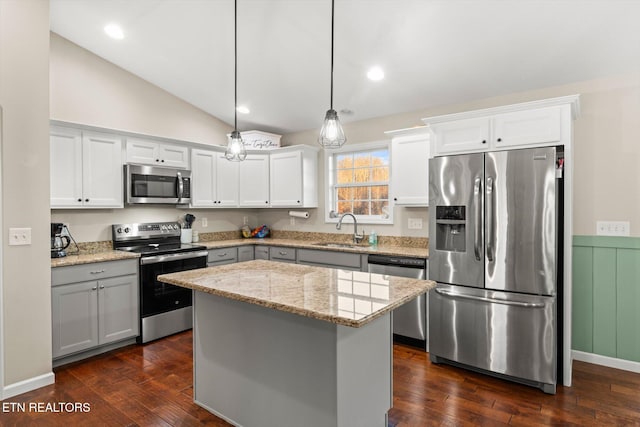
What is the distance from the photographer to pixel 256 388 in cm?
206

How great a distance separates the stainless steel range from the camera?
356 cm

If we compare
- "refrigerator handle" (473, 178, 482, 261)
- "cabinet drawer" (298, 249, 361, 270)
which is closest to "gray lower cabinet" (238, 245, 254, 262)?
"cabinet drawer" (298, 249, 361, 270)

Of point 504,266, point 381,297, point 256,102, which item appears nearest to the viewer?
point 381,297

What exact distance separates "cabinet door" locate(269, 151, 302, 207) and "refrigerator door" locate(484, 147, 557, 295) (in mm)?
2513

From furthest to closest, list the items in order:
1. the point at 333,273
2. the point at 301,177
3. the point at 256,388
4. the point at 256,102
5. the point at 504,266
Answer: the point at 301,177, the point at 256,102, the point at 504,266, the point at 333,273, the point at 256,388

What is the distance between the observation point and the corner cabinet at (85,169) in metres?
3.28

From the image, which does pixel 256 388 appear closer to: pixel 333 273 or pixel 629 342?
pixel 333 273

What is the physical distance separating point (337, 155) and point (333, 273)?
2.78m

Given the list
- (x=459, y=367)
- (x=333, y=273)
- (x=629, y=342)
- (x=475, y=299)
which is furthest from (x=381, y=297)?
(x=629, y=342)

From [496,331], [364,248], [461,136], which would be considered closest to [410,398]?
[496,331]

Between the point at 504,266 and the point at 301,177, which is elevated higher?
the point at 301,177

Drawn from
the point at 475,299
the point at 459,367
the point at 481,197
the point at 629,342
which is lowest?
the point at 459,367

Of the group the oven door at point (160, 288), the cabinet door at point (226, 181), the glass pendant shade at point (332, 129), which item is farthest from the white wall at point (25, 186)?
the glass pendant shade at point (332, 129)

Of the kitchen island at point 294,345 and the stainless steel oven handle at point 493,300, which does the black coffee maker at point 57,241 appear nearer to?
the kitchen island at point 294,345
